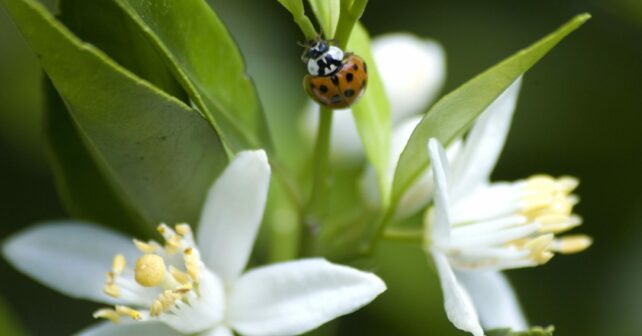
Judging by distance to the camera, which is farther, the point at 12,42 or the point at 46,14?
the point at 12,42

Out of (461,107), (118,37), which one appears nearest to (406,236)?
(461,107)

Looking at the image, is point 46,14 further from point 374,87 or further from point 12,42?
point 12,42

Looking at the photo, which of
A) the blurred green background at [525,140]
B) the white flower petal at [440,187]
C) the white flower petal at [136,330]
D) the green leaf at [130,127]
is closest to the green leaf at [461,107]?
the white flower petal at [440,187]

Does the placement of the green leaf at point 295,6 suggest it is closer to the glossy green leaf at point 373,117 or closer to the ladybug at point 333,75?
the ladybug at point 333,75

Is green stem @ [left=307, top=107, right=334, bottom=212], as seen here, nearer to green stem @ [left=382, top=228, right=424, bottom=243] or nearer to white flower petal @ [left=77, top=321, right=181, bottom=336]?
green stem @ [left=382, top=228, right=424, bottom=243]

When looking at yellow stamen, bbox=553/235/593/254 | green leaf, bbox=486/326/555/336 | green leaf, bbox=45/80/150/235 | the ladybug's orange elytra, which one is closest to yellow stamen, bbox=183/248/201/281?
green leaf, bbox=45/80/150/235

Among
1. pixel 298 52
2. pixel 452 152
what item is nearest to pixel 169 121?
pixel 452 152

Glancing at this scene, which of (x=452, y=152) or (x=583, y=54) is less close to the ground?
(x=583, y=54)
